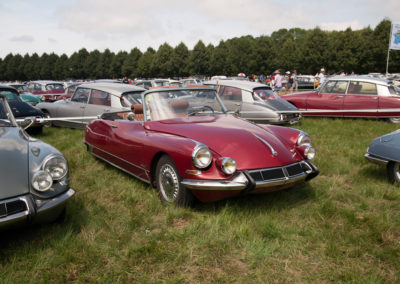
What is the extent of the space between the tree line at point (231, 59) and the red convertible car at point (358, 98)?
38240 mm

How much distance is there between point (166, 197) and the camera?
4090 mm

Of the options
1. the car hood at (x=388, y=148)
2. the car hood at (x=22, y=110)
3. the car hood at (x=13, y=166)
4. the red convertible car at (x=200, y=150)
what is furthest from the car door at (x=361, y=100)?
the car hood at (x=13, y=166)

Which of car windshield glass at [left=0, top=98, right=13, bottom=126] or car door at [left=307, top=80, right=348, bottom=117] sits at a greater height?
car windshield glass at [left=0, top=98, right=13, bottom=126]

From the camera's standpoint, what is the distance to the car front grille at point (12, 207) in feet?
9.16

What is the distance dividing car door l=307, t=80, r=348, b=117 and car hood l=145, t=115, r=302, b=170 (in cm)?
699

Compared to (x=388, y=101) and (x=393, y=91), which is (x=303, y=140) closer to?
(x=388, y=101)

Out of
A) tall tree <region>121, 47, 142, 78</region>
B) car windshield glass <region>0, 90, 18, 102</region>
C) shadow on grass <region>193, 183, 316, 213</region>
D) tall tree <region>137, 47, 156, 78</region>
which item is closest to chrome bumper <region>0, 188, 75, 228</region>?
shadow on grass <region>193, 183, 316, 213</region>

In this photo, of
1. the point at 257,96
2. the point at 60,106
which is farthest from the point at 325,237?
the point at 60,106

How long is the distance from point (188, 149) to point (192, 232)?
34.2 inches

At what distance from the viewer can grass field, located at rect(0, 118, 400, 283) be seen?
279 cm

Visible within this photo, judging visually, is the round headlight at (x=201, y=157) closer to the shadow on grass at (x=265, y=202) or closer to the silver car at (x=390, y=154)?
the shadow on grass at (x=265, y=202)

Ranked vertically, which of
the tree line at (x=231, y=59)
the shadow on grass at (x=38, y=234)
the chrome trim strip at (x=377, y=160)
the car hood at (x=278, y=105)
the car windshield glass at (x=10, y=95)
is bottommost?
the shadow on grass at (x=38, y=234)

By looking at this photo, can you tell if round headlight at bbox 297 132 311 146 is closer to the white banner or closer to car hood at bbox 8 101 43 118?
car hood at bbox 8 101 43 118

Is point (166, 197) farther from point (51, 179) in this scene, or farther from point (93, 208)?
point (51, 179)
